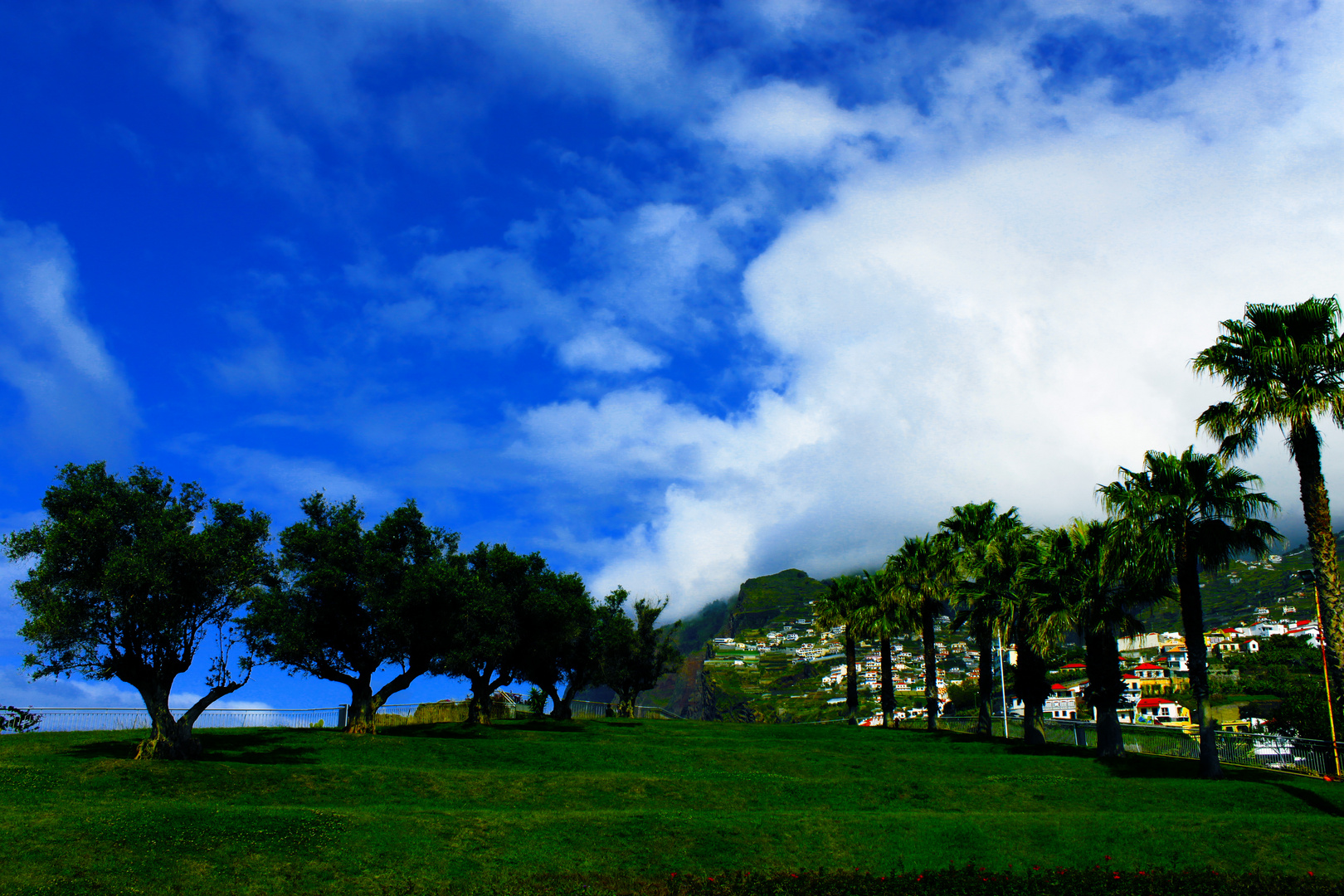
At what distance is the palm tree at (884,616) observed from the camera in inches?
2227

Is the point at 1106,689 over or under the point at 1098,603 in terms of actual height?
under

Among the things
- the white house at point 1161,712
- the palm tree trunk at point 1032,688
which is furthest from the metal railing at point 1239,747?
the white house at point 1161,712

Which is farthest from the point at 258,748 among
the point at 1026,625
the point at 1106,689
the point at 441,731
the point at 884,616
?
the point at 884,616

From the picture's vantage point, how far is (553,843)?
60.6 feet

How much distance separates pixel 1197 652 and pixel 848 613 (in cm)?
3217

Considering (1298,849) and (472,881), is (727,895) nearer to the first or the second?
(472,881)

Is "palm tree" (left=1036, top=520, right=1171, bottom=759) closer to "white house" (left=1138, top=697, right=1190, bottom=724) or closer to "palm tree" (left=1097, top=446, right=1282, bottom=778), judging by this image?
"palm tree" (left=1097, top=446, right=1282, bottom=778)

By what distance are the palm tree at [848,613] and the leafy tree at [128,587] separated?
4353 centimetres

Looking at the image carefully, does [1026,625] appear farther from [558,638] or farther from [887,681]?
[558,638]

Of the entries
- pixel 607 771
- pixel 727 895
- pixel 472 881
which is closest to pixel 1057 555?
pixel 607 771

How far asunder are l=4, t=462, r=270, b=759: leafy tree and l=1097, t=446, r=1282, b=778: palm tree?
3392cm

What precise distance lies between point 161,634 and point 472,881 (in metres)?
17.5

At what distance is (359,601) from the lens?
131 ft

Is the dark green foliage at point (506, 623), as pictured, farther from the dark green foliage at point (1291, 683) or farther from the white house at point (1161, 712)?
the white house at point (1161, 712)
